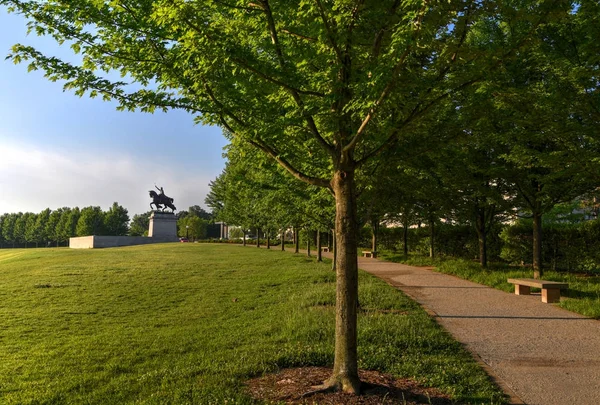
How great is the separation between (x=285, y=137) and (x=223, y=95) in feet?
3.04

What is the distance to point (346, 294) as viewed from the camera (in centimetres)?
468

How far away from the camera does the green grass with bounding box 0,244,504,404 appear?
17.0 feet

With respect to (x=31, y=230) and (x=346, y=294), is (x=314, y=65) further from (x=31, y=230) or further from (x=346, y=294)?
(x=31, y=230)

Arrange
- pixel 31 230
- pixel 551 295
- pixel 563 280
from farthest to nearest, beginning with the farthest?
pixel 31 230 → pixel 563 280 → pixel 551 295

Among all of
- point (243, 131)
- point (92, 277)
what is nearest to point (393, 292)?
point (243, 131)

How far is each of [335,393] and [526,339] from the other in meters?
4.09

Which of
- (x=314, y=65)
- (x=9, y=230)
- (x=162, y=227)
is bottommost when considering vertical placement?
(x=9, y=230)

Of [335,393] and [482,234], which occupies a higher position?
[482,234]

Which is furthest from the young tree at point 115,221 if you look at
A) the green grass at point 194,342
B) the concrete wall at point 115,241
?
the green grass at point 194,342

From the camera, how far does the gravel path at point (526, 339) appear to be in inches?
190

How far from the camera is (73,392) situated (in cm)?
548

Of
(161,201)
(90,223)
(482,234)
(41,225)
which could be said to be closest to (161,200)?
(161,201)

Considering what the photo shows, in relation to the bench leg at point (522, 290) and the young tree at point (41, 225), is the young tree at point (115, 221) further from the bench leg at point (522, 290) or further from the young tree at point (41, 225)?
the bench leg at point (522, 290)

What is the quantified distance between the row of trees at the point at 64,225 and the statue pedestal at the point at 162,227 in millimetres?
18886
